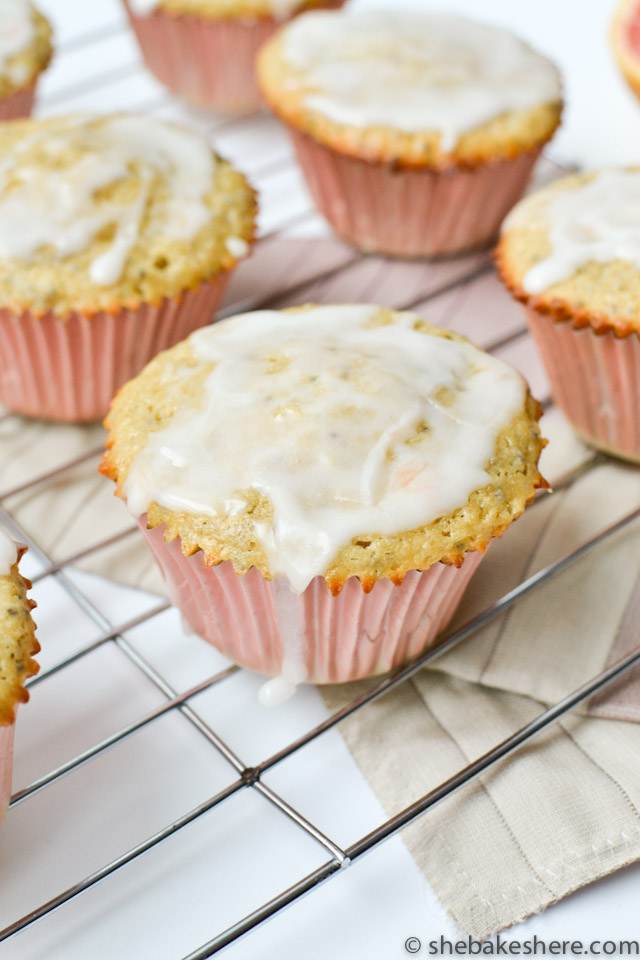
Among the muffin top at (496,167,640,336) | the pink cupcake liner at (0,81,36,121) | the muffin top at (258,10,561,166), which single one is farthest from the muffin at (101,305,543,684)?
the pink cupcake liner at (0,81,36,121)

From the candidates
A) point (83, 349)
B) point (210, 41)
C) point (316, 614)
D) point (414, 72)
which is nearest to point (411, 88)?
point (414, 72)

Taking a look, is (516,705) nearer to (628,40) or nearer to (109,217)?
(109,217)

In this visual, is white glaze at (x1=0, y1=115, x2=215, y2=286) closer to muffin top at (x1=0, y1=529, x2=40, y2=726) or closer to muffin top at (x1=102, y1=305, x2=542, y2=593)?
muffin top at (x1=102, y1=305, x2=542, y2=593)

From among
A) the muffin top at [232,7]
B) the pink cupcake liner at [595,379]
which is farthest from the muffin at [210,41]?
the pink cupcake liner at [595,379]

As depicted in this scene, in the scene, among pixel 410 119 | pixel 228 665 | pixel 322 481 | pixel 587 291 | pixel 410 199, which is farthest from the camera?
pixel 410 199

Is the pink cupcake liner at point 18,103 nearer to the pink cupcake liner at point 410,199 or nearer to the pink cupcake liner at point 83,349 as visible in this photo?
the pink cupcake liner at point 410,199

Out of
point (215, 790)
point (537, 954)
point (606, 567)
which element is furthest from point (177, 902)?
point (606, 567)
